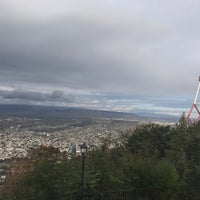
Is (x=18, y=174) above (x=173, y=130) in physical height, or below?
below

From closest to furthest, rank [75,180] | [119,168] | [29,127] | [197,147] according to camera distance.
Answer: [75,180] < [119,168] < [197,147] < [29,127]

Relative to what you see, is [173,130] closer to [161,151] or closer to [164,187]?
[161,151]

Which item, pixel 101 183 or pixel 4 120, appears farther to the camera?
pixel 4 120

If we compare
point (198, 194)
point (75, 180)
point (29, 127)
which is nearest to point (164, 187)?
point (198, 194)

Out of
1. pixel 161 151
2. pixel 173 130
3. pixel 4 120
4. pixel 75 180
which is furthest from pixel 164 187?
pixel 4 120

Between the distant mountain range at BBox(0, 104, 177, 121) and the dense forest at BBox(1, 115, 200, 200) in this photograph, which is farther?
the distant mountain range at BBox(0, 104, 177, 121)

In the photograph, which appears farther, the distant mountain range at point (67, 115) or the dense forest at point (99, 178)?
the distant mountain range at point (67, 115)

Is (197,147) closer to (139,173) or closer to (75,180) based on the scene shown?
(139,173)

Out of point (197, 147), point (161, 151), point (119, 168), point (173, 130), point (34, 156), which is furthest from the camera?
point (173, 130)

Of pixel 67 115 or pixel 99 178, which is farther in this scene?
pixel 67 115
